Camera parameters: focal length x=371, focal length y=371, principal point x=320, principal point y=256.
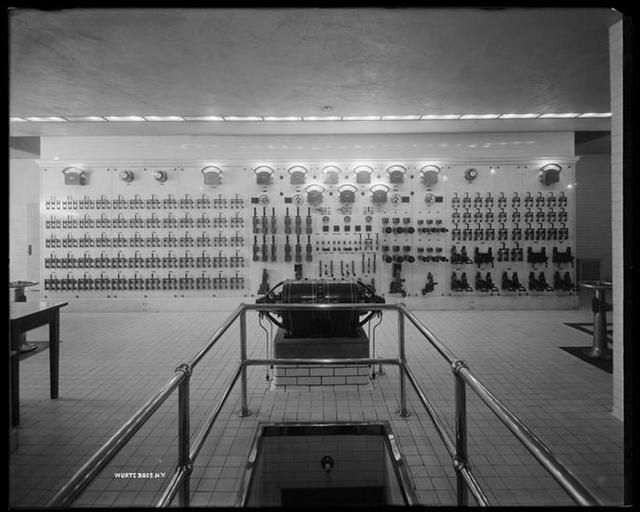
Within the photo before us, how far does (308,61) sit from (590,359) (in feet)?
16.0

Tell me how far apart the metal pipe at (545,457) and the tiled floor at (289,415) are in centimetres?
130

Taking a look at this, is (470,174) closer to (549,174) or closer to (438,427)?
(549,174)

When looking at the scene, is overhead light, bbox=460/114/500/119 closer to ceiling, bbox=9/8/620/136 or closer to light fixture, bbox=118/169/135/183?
ceiling, bbox=9/8/620/136

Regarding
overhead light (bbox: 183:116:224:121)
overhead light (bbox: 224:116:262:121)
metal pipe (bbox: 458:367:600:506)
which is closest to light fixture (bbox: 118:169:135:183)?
overhead light (bbox: 183:116:224:121)

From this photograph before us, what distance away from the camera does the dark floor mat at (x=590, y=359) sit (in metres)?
4.22

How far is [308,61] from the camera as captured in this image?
428 centimetres

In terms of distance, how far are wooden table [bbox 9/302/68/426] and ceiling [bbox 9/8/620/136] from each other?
7.27 ft

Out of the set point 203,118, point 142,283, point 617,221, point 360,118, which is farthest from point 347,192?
point 617,221

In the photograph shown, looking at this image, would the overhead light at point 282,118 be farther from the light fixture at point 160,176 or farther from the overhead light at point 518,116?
the overhead light at point 518,116

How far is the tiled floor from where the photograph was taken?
7.66ft

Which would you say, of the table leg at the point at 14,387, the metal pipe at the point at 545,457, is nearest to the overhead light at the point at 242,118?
the table leg at the point at 14,387
